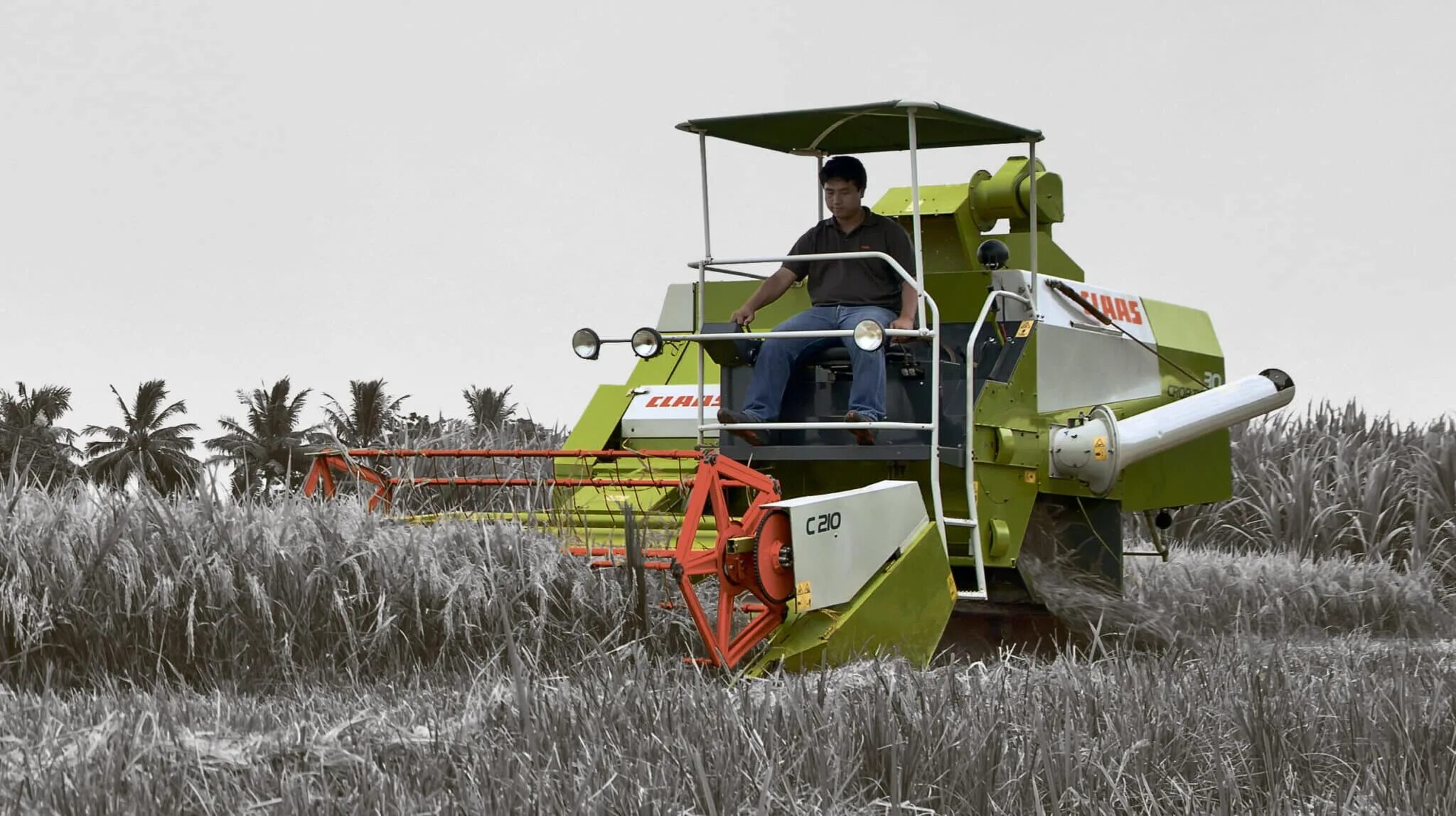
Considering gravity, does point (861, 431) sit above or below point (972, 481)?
above

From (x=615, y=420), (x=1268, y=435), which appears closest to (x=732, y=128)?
(x=615, y=420)

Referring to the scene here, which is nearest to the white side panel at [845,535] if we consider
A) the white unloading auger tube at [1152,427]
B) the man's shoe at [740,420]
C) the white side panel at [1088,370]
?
the man's shoe at [740,420]

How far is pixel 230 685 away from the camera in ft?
25.4

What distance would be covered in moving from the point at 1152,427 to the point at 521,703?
528 cm

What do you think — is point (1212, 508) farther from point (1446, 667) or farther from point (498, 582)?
point (498, 582)

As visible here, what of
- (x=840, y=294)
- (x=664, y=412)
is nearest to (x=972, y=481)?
(x=840, y=294)

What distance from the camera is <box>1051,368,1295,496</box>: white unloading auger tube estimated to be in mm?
9570

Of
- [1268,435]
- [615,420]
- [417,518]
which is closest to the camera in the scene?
[417,518]

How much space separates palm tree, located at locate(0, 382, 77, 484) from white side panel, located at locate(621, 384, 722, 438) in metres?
5.43

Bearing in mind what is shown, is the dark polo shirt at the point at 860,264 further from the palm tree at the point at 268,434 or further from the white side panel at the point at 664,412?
the palm tree at the point at 268,434

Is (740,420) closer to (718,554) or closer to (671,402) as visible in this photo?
(718,554)

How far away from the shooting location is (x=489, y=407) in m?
15.8

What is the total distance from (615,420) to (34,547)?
3.94 meters

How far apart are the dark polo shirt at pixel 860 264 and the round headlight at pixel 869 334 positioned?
0.98 metres
